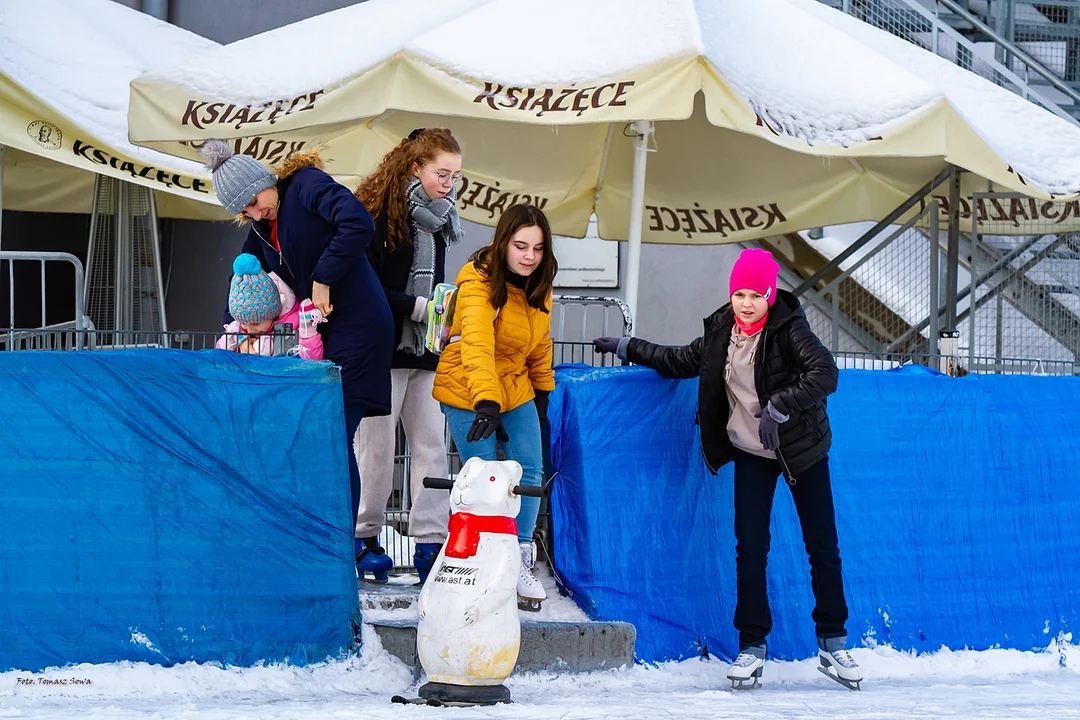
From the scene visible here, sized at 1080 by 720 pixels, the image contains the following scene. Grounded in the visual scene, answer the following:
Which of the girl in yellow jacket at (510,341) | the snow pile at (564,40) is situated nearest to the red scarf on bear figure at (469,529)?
the girl in yellow jacket at (510,341)

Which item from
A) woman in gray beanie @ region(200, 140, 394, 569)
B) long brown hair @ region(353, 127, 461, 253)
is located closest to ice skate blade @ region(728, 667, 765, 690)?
woman in gray beanie @ region(200, 140, 394, 569)

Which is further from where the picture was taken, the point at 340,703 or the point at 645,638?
the point at 645,638

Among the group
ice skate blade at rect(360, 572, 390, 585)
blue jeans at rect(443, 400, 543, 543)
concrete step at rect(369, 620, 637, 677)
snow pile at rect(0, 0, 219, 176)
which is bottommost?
concrete step at rect(369, 620, 637, 677)

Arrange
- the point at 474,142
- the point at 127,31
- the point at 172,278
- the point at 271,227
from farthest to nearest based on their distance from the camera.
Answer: the point at 172,278
the point at 127,31
the point at 474,142
the point at 271,227

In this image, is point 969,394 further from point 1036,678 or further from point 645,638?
point 645,638

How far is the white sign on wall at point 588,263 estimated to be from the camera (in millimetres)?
13023

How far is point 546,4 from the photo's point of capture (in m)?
7.27

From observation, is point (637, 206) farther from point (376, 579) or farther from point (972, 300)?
point (972, 300)

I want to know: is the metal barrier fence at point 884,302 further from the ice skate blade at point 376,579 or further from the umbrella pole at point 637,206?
the ice skate blade at point 376,579

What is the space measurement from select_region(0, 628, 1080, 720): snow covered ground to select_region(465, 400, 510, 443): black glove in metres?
0.99

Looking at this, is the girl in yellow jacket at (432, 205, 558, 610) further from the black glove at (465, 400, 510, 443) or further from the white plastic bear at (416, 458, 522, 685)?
the white plastic bear at (416, 458, 522, 685)

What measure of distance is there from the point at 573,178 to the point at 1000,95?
2938mm

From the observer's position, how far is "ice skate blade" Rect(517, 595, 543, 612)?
5.96m

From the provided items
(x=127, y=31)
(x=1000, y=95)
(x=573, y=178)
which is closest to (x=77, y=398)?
(x=573, y=178)
